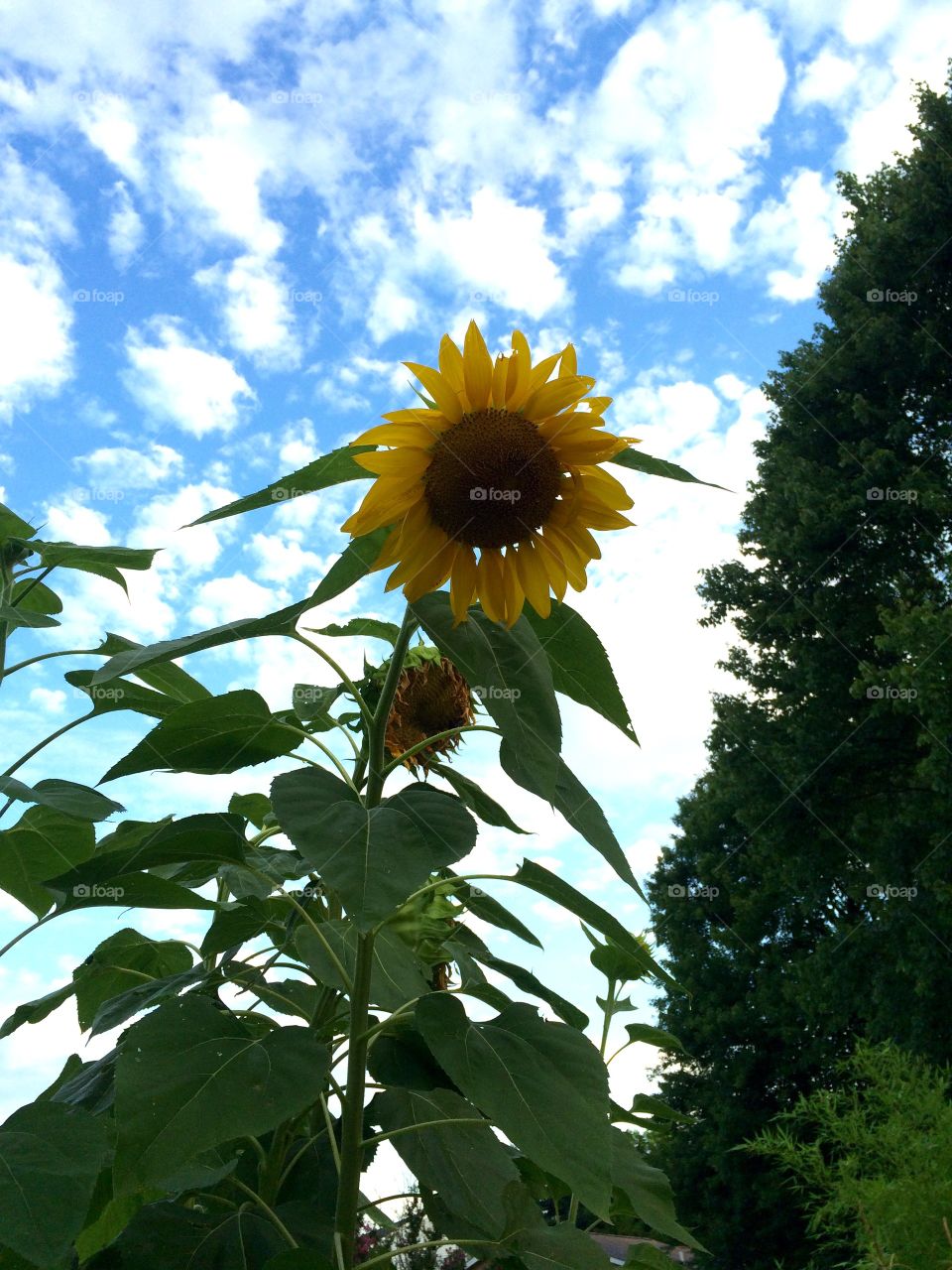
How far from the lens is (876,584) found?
10.3 m

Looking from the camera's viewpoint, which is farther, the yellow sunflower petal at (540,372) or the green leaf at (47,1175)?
the yellow sunflower petal at (540,372)

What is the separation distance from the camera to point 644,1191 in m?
1.10

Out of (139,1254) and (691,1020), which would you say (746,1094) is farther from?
(139,1254)

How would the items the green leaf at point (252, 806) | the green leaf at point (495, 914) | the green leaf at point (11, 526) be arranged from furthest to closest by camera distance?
1. the green leaf at point (11, 526)
2. the green leaf at point (252, 806)
3. the green leaf at point (495, 914)

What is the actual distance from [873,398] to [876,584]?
204cm

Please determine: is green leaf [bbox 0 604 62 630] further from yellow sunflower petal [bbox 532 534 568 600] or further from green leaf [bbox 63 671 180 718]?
yellow sunflower petal [bbox 532 534 568 600]

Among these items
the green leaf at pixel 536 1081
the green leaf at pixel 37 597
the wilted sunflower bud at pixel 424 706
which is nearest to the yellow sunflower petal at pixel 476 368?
the wilted sunflower bud at pixel 424 706

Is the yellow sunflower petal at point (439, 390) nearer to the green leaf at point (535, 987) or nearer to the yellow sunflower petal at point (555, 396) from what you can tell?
the yellow sunflower petal at point (555, 396)

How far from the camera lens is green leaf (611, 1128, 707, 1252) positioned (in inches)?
41.1

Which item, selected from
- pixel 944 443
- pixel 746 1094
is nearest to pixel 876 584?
pixel 944 443

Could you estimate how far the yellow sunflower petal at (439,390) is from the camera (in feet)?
3.63

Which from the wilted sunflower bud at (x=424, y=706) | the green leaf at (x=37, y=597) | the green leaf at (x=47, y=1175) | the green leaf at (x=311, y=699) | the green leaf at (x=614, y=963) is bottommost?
the green leaf at (x=47, y=1175)

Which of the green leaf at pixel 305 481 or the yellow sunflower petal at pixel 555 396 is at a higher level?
the yellow sunflower petal at pixel 555 396

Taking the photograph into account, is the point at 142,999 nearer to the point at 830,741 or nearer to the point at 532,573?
the point at 532,573
